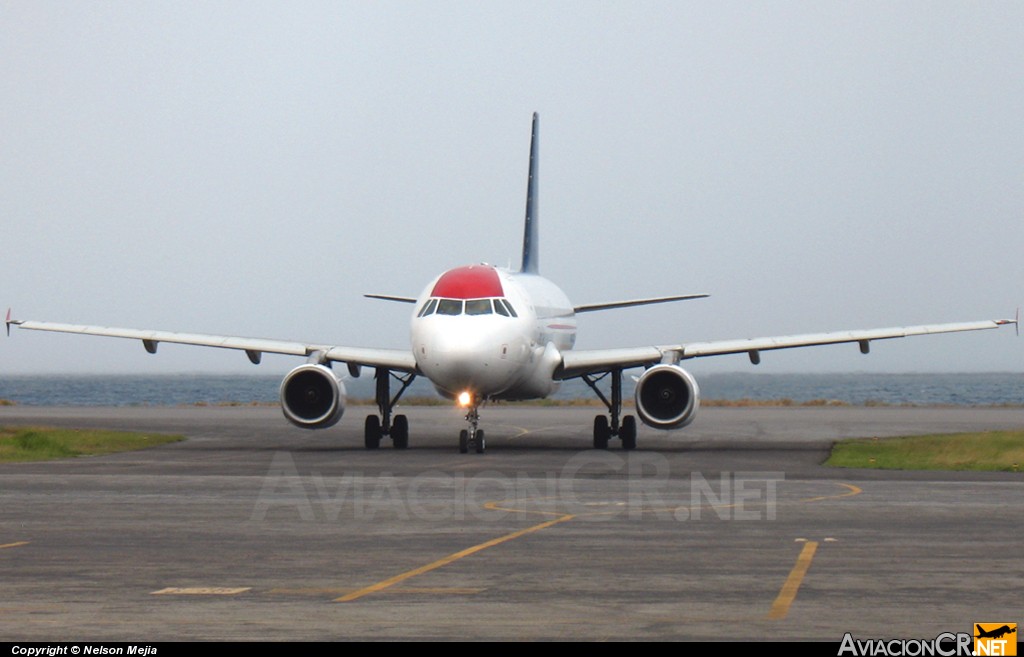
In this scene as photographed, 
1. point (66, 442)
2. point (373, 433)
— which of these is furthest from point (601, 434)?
point (66, 442)

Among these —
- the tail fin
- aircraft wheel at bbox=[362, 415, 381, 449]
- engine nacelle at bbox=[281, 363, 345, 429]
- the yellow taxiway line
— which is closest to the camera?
the yellow taxiway line

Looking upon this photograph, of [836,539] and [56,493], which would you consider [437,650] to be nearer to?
[836,539]

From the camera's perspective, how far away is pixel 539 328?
3375 centimetres

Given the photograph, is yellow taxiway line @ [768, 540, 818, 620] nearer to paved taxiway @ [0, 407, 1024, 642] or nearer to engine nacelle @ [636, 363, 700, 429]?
paved taxiway @ [0, 407, 1024, 642]

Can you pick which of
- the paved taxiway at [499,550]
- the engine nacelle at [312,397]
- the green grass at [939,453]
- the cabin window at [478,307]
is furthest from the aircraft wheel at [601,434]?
the engine nacelle at [312,397]

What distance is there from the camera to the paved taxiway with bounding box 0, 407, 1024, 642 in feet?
32.1

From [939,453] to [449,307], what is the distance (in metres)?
10.2

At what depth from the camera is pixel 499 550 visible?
1395cm

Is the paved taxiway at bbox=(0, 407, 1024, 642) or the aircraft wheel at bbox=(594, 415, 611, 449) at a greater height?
the aircraft wheel at bbox=(594, 415, 611, 449)

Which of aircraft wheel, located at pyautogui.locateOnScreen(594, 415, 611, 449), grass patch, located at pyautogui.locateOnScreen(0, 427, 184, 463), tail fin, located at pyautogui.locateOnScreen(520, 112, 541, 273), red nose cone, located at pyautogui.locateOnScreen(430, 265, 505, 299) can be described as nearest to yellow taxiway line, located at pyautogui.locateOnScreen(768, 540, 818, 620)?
red nose cone, located at pyautogui.locateOnScreen(430, 265, 505, 299)

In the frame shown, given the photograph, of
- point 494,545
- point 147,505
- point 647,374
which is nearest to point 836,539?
point 494,545

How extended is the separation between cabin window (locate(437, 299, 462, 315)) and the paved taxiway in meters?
4.11

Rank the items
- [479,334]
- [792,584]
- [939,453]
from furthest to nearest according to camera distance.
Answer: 1. [479,334]
2. [939,453]
3. [792,584]

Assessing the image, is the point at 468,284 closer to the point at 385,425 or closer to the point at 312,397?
the point at 312,397
